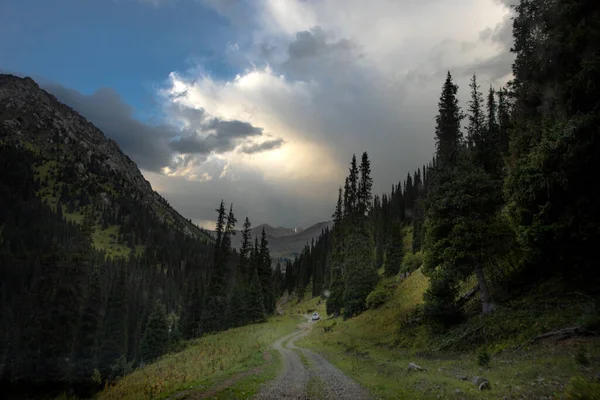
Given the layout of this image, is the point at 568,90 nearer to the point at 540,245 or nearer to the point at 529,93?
the point at 529,93

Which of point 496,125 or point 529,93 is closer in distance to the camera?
point 529,93

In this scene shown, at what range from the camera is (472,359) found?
15531 mm

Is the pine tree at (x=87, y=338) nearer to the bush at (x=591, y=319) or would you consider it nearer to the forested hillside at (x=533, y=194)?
the forested hillside at (x=533, y=194)

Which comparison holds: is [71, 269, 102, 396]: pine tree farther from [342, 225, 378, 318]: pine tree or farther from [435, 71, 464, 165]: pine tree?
[435, 71, 464, 165]: pine tree

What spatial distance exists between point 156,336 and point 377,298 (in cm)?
4495

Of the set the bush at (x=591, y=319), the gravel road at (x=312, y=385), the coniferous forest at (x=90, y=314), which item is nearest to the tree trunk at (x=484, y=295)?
the bush at (x=591, y=319)

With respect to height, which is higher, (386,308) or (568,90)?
(568,90)

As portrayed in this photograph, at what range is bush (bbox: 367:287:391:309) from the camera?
37406mm

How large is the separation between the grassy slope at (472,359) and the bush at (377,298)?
7315mm

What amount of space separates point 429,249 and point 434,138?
25.2 metres

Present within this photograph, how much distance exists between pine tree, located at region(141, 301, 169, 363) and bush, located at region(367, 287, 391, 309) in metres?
41.8

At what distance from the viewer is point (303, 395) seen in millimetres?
12203

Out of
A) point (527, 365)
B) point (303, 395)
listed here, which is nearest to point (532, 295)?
point (527, 365)

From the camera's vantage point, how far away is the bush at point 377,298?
3741 cm
